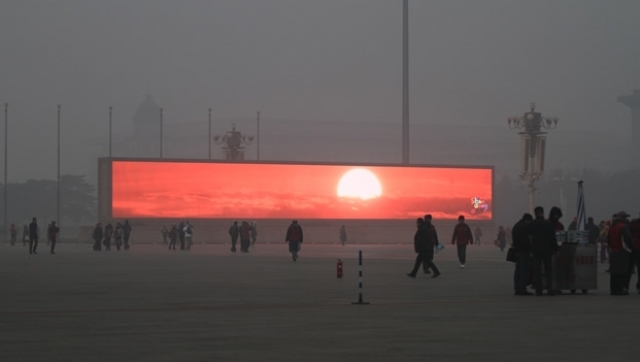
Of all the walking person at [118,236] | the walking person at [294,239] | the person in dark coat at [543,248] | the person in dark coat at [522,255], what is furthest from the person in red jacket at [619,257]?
the walking person at [118,236]

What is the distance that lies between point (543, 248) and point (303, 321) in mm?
7165

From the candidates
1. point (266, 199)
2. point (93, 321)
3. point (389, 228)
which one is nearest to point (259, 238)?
point (266, 199)

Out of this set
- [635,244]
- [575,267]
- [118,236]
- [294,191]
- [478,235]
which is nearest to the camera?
[575,267]

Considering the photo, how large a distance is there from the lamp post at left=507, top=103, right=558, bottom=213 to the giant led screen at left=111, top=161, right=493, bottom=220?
36.1ft

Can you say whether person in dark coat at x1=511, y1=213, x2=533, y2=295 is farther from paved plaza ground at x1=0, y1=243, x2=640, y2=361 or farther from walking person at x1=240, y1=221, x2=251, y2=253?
walking person at x1=240, y1=221, x2=251, y2=253

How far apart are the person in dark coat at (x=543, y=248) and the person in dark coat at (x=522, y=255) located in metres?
0.19

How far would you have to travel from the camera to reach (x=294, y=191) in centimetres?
8206

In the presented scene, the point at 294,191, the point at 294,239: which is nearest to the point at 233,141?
the point at 294,191

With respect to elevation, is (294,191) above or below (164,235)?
above

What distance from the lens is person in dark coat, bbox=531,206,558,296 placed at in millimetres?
21734

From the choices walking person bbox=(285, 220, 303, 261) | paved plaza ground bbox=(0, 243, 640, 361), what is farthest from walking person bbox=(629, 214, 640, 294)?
walking person bbox=(285, 220, 303, 261)

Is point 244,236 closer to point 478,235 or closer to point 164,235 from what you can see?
point 164,235

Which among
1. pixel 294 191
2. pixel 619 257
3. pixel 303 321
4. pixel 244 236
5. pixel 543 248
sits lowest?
pixel 303 321

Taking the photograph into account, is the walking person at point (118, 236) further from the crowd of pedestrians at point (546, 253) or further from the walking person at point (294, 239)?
the crowd of pedestrians at point (546, 253)
